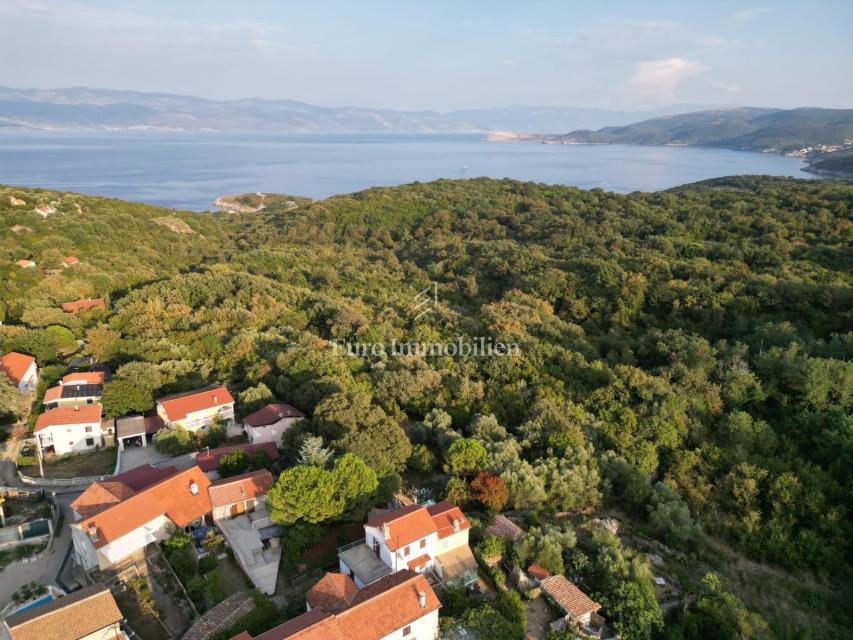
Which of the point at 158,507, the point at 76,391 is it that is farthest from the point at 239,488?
the point at 76,391

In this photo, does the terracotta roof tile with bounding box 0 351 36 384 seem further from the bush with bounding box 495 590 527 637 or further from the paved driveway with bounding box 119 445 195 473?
the bush with bounding box 495 590 527 637

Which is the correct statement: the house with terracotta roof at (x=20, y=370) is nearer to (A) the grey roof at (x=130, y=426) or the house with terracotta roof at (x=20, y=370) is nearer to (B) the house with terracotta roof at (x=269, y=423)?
(A) the grey roof at (x=130, y=426)

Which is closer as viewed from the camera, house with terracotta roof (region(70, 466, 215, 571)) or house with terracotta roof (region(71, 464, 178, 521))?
house with terracotta roof (region(70, 466, 215, 571))

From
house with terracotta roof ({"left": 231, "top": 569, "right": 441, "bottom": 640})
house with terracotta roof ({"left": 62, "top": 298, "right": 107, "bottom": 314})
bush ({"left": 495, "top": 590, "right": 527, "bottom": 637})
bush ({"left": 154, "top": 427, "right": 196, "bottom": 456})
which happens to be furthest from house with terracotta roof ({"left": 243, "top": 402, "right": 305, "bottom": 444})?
house with terracotta roof ({"left": 62, "top": 298, "right": 107, "bottom": 314})

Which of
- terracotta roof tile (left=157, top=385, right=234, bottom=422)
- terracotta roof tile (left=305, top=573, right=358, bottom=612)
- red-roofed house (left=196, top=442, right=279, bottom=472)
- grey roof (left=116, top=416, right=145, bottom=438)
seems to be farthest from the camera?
terracotta roof tile (left=157, top=385, right=234, bottom=422)

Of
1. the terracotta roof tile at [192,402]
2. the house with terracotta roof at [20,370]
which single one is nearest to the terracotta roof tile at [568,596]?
the terracotta roof tile at [192,402]

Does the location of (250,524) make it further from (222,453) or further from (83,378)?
(83,378)
